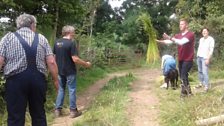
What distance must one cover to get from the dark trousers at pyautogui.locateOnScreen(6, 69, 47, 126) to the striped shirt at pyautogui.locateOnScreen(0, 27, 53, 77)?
0.28 feet

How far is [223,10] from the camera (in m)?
20.5

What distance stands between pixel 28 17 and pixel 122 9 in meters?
30.1

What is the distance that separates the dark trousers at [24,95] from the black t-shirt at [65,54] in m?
2.62

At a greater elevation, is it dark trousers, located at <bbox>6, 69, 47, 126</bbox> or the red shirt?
the red shirt

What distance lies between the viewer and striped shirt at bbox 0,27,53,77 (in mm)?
5785

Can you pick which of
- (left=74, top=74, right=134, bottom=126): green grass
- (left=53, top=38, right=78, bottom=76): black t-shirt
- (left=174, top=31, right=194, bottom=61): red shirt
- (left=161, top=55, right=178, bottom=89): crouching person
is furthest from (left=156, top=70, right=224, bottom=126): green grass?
(left=161, top=55, right=178, bottom=89): crouching person

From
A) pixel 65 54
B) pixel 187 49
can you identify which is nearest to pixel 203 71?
pixel 187 49

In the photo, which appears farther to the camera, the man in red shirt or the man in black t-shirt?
the man in red shirt

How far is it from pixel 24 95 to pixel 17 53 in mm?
583

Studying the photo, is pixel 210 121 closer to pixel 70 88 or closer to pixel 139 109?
pixel 139 109

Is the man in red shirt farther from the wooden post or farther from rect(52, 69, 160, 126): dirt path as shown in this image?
the wooden post

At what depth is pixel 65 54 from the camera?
28.2 feet

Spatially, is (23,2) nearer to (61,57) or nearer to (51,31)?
(51,31)

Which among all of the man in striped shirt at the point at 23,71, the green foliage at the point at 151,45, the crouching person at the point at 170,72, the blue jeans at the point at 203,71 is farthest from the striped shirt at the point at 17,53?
the green foliage at the point at 151,45
